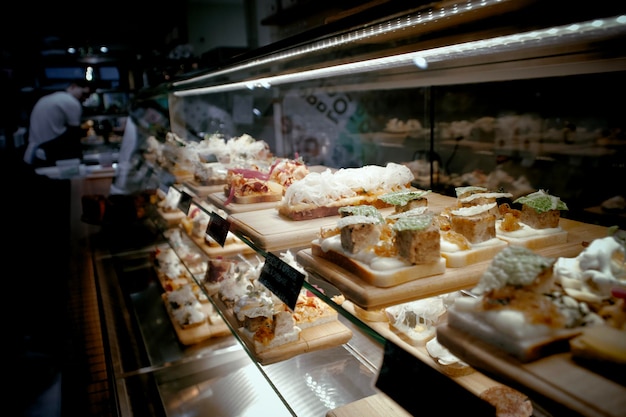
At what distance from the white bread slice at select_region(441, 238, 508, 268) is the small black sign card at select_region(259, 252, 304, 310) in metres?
0.48

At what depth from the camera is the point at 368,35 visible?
1.45m

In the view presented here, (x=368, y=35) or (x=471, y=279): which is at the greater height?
(x=368, y=35)

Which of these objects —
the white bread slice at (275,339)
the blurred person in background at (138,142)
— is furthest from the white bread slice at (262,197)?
the blurred person in background at (138,142)

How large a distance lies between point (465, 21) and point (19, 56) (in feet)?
30.9

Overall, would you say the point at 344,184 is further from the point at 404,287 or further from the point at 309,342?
the point at 404,287

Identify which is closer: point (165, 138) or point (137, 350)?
point (137, 350)

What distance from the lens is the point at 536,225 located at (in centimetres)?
171

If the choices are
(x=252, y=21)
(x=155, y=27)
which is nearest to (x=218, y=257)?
(x=252, y=21)

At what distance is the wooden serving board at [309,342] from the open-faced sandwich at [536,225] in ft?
3.07

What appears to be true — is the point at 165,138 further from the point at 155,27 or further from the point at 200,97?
the point at 155,27

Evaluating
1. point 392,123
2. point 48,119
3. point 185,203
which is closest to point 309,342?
point 185,203

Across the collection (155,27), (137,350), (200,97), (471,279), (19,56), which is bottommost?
(137,350)

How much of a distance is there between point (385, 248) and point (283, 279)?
373 mm

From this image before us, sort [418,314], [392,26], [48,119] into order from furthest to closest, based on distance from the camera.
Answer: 1. [48,119]
2. [418,314]
3. [392,26]
